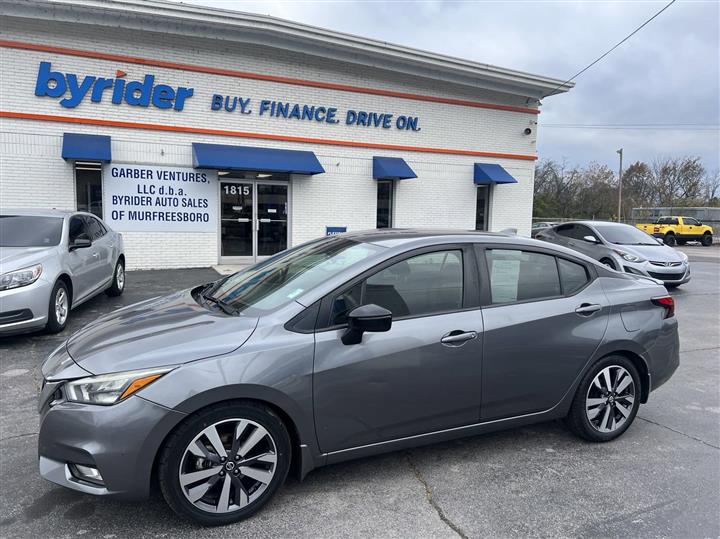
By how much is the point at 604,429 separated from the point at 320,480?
2.09m

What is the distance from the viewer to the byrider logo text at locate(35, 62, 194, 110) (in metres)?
11.0

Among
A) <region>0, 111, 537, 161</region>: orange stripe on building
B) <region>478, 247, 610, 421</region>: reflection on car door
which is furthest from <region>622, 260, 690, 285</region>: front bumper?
<region>478, 247, 610, 421</region>: reflection on car door

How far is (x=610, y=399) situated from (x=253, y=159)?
10531mm

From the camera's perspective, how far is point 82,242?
675cm

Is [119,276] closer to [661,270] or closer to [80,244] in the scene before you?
[80,244]

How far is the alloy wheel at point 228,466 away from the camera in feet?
8.33

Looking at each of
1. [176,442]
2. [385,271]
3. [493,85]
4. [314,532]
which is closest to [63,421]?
[176,442]

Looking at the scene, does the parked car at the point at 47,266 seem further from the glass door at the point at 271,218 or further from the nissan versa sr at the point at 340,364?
the glass door at the point at 271,218

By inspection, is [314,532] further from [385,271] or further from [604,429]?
[604,429]

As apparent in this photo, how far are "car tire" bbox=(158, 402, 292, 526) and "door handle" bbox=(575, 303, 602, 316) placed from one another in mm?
2175

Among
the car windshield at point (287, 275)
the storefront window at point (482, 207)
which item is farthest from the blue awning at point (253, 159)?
the car windshield at point (287, 275)

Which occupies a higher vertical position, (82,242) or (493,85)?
(493,85)

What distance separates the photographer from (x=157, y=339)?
8.81ft

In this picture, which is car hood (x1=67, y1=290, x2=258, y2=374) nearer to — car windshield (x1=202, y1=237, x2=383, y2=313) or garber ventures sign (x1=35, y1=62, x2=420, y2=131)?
car windshield (x1=202, y1=237, x2=383, y2=313)
